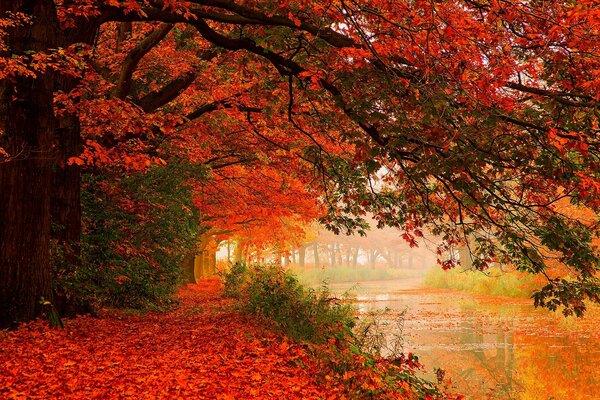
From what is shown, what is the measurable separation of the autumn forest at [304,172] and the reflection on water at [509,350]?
0.11m

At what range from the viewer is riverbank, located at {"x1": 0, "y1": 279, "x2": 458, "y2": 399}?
6918 millimetres

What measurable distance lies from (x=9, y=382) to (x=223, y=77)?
9124 mm

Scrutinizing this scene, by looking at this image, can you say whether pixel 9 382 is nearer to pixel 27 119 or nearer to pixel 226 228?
pixel 27 119

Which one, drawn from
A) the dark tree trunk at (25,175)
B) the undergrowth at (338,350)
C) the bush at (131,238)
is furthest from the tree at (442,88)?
the bush at (131,238)

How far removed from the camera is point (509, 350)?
52.6 feet

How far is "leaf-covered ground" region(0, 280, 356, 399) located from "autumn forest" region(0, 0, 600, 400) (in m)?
0.04

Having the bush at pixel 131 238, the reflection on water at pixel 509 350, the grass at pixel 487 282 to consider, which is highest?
the bush at pixel 131 238

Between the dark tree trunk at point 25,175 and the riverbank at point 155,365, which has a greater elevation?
the dark tree trunk at point 25,175

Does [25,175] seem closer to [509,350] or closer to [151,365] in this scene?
[151,365]

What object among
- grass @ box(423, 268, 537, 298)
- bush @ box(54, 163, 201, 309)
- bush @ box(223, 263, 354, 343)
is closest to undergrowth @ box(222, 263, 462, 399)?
bush @ box(223, 263, 354, 343)

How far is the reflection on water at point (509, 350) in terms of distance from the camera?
12055mm

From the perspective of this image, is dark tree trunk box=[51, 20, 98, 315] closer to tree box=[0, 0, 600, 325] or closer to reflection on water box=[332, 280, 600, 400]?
tree box=[0, 0, 600, 325]

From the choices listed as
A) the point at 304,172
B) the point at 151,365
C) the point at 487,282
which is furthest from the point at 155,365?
the point at 487,282

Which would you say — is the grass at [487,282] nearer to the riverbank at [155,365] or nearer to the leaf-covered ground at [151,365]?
the riverbank at [155,365]
